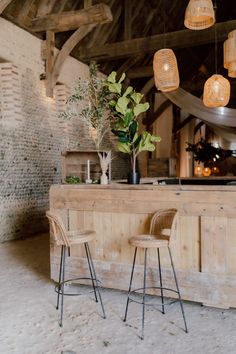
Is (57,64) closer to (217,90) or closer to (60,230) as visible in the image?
(217,90)

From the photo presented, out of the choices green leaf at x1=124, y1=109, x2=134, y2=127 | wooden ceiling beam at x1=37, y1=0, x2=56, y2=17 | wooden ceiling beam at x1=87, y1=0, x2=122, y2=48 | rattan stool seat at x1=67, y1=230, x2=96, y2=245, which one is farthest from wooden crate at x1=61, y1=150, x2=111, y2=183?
wooden ceiling beam at x1=87, y1=0, x2=122, y2=48

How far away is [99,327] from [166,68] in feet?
9.92

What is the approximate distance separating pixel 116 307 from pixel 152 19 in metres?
7.66

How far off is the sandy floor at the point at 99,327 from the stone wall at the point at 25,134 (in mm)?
2688

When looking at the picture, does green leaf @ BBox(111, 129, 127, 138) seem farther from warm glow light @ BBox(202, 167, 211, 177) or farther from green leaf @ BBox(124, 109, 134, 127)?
warm glow light @ BBox(202, 167, 211, 177)

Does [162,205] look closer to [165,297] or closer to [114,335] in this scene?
[165,297]

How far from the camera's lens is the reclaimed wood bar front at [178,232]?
2908 mm

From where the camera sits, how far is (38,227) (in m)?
6.75

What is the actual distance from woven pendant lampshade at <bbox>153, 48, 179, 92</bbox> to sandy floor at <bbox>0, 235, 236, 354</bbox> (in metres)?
2.57

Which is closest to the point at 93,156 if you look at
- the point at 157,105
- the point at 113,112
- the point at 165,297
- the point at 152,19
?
the point at 113,112

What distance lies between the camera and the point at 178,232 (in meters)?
3.10

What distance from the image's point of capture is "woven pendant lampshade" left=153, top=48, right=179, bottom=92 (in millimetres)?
4273

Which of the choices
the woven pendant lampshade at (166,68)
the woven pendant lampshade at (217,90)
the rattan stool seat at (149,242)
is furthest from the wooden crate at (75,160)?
the rattan stool seat at (149,242)

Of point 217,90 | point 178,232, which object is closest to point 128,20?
point 217,90
